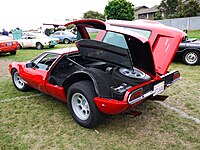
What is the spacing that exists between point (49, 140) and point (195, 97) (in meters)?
3.19

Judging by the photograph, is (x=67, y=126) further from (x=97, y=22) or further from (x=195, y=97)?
(x=195, y=97)

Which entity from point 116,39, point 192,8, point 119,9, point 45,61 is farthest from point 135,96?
point 119,9

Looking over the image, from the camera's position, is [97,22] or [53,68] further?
[53,68]

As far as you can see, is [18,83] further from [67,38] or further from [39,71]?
[67,38]

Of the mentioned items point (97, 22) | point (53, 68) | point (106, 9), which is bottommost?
point (53, 68)

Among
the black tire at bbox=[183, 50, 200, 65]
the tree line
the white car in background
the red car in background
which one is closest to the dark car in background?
the white car in background

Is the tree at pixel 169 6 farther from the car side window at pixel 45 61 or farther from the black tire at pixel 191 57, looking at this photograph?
the car side window at pixel 45 61

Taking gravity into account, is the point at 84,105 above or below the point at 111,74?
below

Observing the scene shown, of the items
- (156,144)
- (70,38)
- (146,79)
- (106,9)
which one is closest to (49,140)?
(156,144)

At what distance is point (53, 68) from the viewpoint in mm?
3732

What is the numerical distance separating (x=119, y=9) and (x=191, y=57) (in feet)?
115

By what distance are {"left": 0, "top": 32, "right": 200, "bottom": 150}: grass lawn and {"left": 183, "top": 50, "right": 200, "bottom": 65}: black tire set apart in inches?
132

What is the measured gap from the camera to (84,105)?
126 inches

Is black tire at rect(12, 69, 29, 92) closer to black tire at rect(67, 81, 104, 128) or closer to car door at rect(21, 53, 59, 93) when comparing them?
car door at rect(21, 53, 59, 93)
